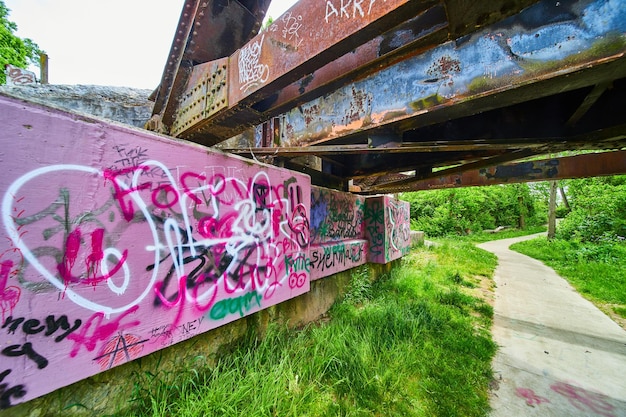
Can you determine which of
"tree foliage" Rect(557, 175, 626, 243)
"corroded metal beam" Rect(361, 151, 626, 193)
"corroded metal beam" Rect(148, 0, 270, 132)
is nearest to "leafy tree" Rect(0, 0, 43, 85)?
"corroded metal beam" Rect(148, 0, 270, 132)

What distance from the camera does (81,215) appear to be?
149cm

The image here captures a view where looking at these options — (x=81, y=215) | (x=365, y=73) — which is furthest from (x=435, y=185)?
(x=81, y=215)

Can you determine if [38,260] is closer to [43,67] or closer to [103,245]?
[103,245]

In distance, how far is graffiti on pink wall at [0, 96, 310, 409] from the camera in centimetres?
129

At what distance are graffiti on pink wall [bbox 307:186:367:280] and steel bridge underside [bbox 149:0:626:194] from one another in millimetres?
1792

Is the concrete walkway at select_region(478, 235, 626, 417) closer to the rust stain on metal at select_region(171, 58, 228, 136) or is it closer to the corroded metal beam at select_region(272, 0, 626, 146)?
the corroded metal beam at select_region(272, 0, 626, 146)

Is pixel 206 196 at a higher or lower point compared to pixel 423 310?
higher

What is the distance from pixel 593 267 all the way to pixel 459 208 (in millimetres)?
11730

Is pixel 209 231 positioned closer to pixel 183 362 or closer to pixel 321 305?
pixel 183 362

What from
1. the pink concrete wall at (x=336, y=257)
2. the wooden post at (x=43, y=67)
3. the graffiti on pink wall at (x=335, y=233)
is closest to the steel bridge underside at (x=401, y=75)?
the graffiti on pink wall at (x=335, y=233)

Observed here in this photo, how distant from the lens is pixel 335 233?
4848mm

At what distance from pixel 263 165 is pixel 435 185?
3.70m

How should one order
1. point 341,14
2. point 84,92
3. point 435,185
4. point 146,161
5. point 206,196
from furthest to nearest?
point 84,92 → point 435,185 → point 206,196 → point 146,161 → point 341,14

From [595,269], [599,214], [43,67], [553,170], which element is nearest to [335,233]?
[553,170]
